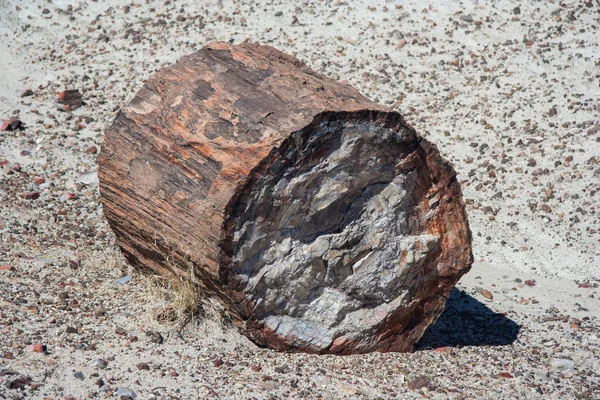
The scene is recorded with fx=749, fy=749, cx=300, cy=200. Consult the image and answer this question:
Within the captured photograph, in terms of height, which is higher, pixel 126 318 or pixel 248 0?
pixel 248 0

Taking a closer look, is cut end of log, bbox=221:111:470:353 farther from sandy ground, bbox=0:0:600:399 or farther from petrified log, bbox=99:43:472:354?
sandy ground, bbox=0:0:600:399

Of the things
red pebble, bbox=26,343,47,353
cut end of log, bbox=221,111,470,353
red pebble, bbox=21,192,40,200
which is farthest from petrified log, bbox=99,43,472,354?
red pebble, bbox=21,192,40,200

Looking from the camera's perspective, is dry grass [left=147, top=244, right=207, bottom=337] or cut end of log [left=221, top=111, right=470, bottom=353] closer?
cut end of log [left=221, top=111, right=470, bottom=353]

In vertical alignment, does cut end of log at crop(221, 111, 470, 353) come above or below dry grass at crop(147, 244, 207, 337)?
above

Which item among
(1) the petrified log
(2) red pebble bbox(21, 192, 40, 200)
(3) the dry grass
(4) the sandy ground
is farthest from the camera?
(2) red pebble bbox(21, 192, 40, 200)

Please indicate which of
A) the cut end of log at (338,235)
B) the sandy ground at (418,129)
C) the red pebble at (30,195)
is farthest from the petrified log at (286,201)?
the red pebble at (30,195)

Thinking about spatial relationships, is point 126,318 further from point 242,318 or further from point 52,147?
point 52,147

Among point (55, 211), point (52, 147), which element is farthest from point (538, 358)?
point (52, 147)
